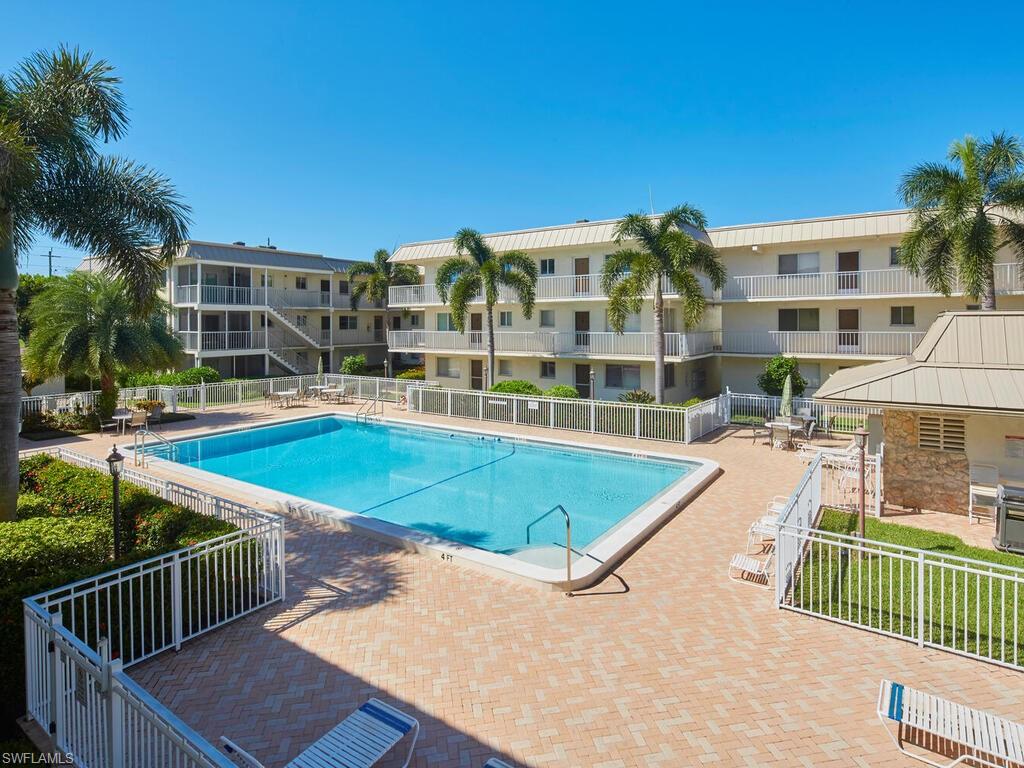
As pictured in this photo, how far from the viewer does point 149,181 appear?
10.9m

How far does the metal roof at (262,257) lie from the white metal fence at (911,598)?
29519mm

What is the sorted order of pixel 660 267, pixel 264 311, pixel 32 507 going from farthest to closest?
pixel 264 311 → pixel 660 267 → pixel 32 507

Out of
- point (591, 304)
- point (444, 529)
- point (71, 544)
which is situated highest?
point (591, 304)

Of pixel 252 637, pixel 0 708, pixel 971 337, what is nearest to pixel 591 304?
pixel 971 337

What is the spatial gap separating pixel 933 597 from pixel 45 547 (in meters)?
11.5

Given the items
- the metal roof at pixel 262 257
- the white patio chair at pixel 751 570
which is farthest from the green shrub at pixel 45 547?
the metal roof at pixel 262 257

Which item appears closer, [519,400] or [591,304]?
[519,400]

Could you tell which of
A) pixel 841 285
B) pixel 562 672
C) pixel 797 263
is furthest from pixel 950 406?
pixel 797 263

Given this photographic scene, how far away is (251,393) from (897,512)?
26.2 metres

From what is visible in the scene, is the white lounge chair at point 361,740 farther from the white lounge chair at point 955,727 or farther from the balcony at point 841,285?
A: the balcony at point 841,285

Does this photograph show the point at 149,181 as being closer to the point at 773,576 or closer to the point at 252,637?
the point at 252,637

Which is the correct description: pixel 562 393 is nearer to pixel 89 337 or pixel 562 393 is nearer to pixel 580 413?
pixel 580 413

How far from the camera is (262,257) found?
34750 millimetres

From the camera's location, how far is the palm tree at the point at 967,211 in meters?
18.0
